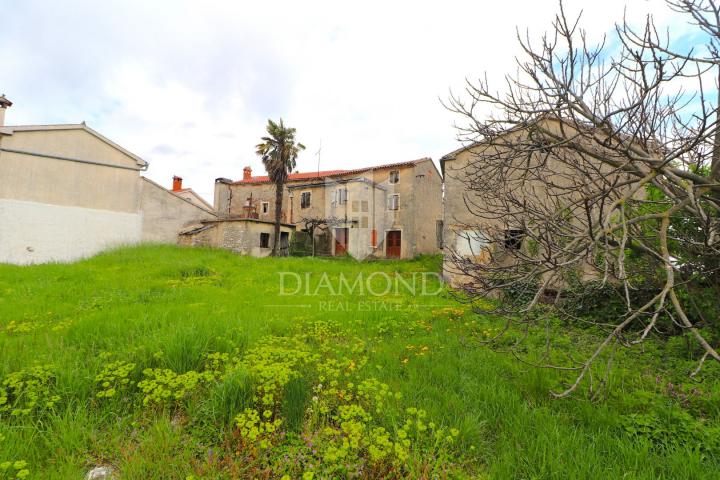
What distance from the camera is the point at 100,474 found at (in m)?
2.36

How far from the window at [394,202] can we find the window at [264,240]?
28.9ft

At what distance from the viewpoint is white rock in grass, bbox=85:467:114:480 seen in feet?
7.60

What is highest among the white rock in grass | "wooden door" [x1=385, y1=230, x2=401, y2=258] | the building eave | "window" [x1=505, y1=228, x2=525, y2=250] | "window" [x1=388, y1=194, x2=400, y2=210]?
the building eave

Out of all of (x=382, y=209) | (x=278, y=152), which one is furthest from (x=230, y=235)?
(x=382, y=209)

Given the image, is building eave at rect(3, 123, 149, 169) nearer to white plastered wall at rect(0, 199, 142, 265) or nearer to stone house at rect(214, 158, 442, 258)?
white plastered wall at rect(0, 199, 142, 265)

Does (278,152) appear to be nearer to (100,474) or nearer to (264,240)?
(264,240)

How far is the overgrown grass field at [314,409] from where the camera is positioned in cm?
238

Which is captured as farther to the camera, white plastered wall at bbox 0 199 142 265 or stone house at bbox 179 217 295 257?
stone house at bbox 179 217 295 257

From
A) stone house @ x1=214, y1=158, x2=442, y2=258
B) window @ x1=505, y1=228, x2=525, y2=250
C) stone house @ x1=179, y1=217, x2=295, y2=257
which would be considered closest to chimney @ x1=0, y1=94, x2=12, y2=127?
stone house @ x1=179, y1=217, x2=295, y2=257

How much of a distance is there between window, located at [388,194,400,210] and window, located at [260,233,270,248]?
8.80m

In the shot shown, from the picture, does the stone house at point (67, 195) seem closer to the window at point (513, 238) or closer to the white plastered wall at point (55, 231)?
the white plastered wall at point (55, 231)

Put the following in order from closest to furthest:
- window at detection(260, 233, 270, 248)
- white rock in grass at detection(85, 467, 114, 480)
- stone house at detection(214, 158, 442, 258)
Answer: white rock in grass at detection(85, 467, 114, 480) < window at detection(260, 233, 270, 248) < stone house at detection(214, 158, 442, 258)

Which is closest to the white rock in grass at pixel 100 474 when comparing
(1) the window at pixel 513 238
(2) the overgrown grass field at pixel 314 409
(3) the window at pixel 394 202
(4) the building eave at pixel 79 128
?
(2) the overgrown grass field at pixel 314 409

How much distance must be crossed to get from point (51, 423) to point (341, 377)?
2.63 meters
